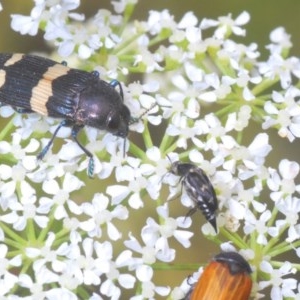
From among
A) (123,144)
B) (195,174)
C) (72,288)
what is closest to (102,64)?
(123,144)

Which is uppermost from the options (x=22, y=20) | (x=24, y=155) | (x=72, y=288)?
(x=22, y=20)

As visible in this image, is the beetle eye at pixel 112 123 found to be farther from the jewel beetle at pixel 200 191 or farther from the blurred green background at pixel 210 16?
the blurred green background at pixel 210 16

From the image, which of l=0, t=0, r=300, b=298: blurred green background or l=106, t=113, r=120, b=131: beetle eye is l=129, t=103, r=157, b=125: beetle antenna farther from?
l=0, t=0, r=300, b=298: blurred green background

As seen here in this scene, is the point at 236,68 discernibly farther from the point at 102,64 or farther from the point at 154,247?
the point at 154,247

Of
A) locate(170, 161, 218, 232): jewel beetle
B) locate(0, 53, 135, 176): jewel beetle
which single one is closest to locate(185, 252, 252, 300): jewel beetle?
locate(170, 161, 218, 232): jewel beetle

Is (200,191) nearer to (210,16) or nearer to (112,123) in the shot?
(112,123)

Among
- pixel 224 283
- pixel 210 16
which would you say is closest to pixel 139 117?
pixel 224 283
